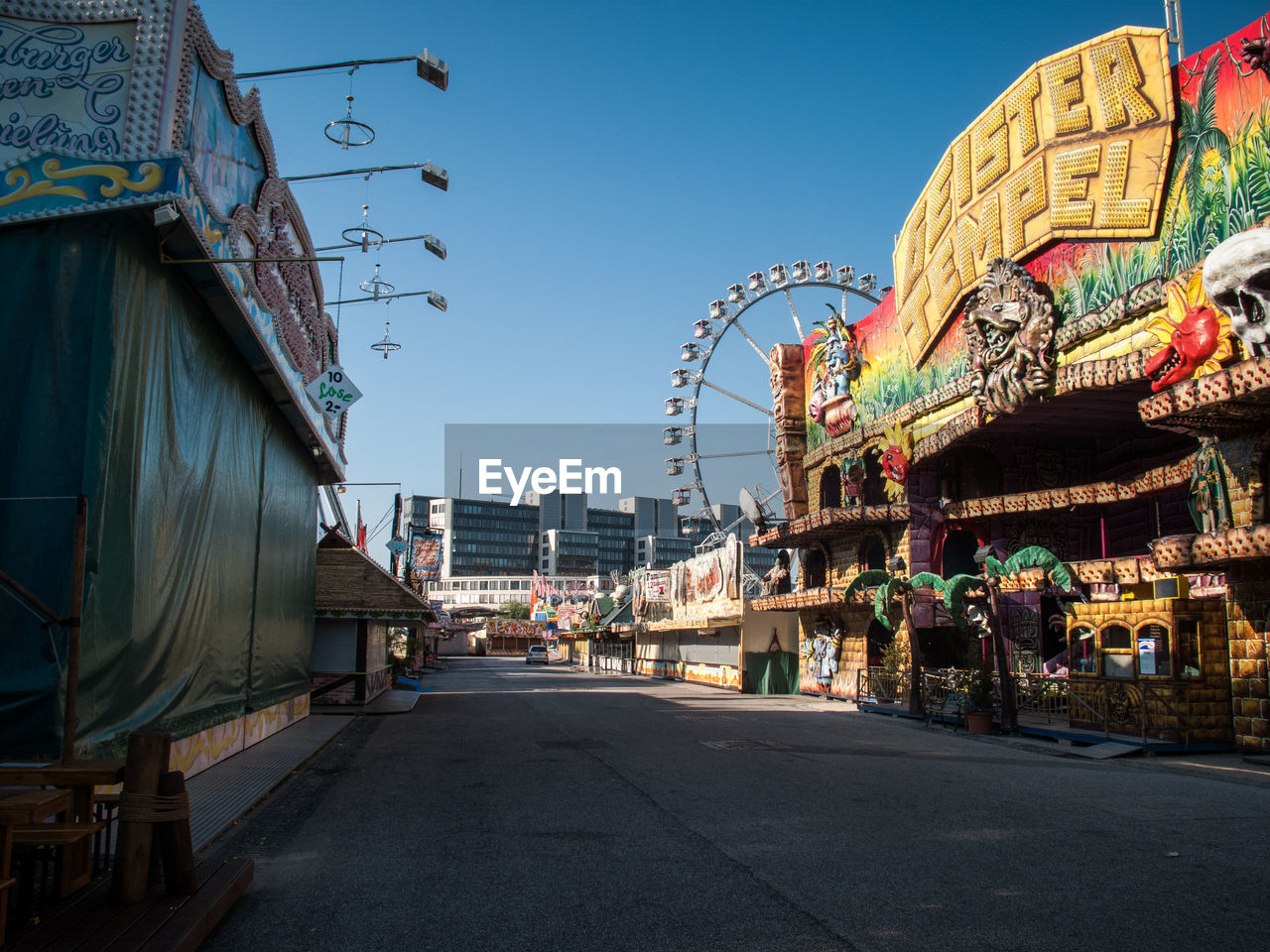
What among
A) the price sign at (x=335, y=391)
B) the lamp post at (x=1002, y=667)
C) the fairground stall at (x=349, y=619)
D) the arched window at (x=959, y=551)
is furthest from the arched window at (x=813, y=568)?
the price sign at (x=335, y=391)

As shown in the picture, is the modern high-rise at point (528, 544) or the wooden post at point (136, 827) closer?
the wooden post at point (136, 827)

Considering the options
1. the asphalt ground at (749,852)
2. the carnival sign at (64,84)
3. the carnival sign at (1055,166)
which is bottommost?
the asphalt ground at (749,852)

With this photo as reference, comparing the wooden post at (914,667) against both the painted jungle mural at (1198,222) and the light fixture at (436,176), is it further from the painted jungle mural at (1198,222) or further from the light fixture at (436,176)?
the light fixture at (436,176)

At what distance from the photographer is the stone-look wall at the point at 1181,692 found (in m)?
16.8

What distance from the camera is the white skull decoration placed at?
14117 mm

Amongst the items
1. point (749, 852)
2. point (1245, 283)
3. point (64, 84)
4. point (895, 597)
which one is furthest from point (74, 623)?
point (895, 597)

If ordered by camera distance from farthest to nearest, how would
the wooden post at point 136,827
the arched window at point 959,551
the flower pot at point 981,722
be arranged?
1. the arched window at point 959,551
2. the flower pot at point 981,722
3. the wooden post at point 136,827

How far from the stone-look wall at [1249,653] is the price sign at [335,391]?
16.6 metres

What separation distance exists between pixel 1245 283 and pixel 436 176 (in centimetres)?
A: 1352

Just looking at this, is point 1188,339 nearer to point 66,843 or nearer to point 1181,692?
point 1181,692

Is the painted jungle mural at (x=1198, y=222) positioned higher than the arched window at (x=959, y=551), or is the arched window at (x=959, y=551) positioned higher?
the painted jungle mural at (x=1198, y=222)

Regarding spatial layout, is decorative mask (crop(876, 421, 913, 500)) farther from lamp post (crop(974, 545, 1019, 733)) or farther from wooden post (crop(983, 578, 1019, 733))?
wooden post (crop(983, 578, 1019, 733))

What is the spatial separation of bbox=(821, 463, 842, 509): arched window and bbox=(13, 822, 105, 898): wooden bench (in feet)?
99.0

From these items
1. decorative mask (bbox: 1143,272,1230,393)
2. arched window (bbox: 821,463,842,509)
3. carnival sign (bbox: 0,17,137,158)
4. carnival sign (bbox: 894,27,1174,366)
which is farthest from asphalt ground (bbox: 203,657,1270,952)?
arched window (bbox: 821,463,842,509)
